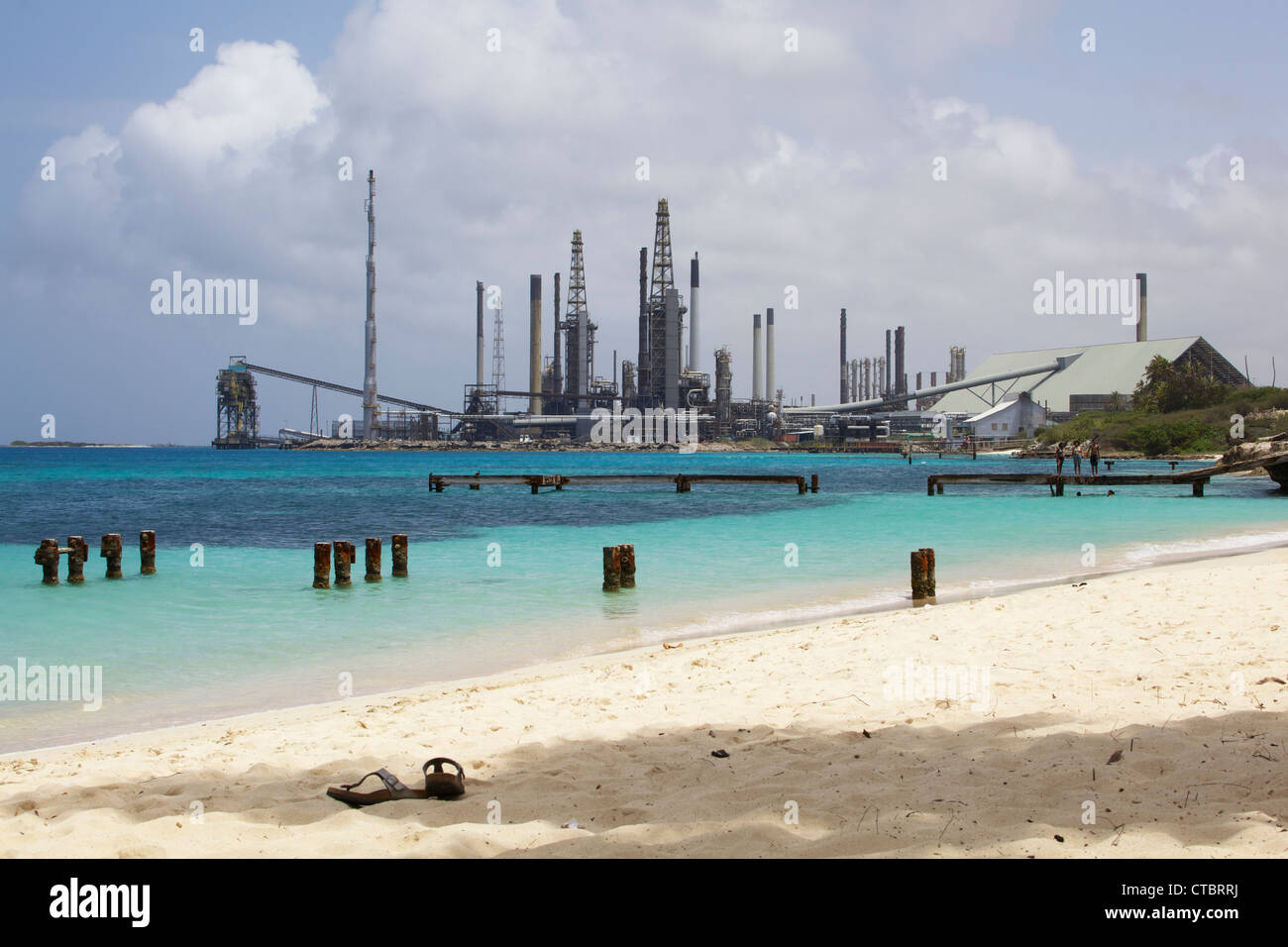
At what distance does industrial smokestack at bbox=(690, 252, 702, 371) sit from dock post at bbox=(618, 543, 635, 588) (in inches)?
4419

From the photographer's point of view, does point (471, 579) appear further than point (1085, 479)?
No

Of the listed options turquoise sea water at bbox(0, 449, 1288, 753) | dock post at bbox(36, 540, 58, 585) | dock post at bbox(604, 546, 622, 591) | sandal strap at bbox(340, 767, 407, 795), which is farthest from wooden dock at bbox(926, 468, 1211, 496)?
→ sandal strap at bbox(340, 767, 407, 795)

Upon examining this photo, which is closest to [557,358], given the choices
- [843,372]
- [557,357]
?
[557,357]

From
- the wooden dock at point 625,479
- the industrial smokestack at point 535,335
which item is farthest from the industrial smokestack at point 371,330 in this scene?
the wooden dock at point 625,479

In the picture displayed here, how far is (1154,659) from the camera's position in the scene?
A: 7.64 metres

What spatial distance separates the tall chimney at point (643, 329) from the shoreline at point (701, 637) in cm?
10613

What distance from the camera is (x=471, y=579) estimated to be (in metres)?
17.6

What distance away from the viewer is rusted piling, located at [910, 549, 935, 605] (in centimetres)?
1418

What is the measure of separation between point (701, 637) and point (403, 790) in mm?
7163

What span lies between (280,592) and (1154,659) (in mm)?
13444

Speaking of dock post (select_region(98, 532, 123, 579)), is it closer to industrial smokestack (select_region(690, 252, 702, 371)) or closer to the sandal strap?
the sandal strap

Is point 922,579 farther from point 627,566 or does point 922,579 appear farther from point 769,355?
point 769,355
